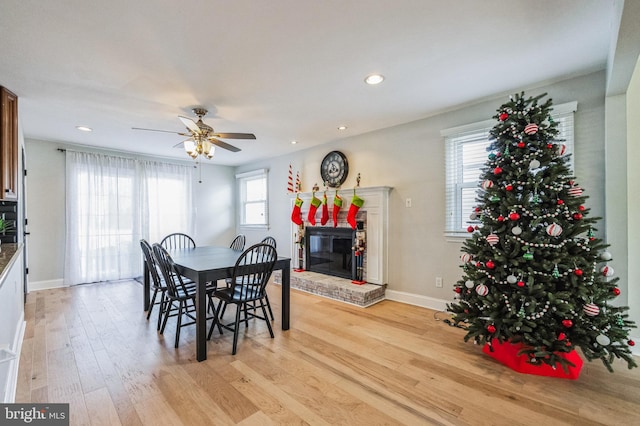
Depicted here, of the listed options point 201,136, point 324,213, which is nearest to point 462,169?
point 324,213

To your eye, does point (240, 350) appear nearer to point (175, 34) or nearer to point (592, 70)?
point (175, 34)

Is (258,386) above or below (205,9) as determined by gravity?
below

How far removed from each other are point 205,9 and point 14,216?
128 inches

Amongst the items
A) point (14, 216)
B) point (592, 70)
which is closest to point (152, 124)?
point (14, 216)

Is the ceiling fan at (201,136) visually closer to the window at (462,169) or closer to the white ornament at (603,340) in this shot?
the window at (462,169)

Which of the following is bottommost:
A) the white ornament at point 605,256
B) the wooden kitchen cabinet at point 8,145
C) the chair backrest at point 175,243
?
the chair backrest at point 175,243

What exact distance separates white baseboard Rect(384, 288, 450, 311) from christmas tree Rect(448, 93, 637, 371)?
1.12 metres

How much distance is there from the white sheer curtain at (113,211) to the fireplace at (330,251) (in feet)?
9.83

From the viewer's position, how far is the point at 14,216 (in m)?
3.12

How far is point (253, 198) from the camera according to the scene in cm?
650

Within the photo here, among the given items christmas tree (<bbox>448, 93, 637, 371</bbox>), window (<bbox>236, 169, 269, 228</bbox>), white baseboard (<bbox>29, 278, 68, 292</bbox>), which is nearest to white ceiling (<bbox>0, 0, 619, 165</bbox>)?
christmas tree (<bbox>448, 93, 637, 371</bbox>)

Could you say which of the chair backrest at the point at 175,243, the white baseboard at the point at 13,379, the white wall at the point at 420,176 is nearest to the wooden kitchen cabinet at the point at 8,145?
the white baseboard at the point at 13,379

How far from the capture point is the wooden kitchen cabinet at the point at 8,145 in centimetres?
251

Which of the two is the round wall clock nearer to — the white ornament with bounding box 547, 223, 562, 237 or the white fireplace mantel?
the white fireplace mantel
